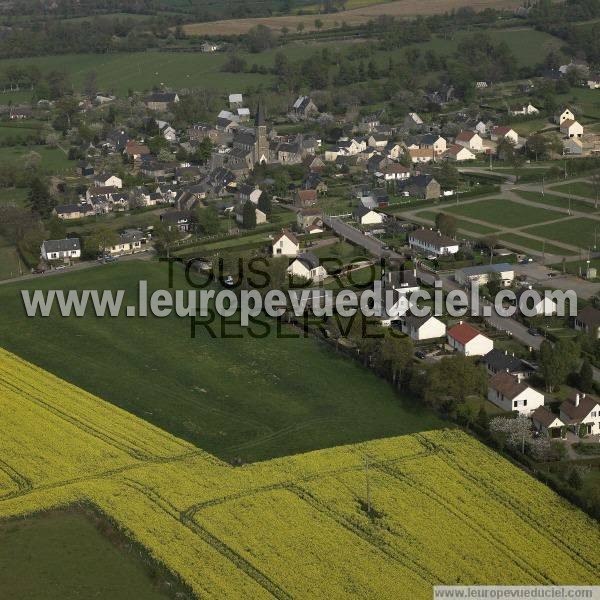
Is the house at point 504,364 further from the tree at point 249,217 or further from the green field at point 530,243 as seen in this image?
the tree at point 249,217

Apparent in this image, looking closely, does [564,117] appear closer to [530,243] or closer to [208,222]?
[530,243]

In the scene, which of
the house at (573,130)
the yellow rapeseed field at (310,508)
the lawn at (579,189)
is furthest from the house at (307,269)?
the house at (573,130)

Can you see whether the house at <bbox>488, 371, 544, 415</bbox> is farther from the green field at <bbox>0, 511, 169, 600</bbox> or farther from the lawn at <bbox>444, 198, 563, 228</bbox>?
the lawn at <bbox>444, 198, 563, 228</bbox>

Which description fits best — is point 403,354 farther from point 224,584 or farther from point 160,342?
point 224,584

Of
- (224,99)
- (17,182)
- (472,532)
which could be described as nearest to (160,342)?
(472,532)

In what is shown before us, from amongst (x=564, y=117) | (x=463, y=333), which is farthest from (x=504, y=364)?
(x=564, y=117)
